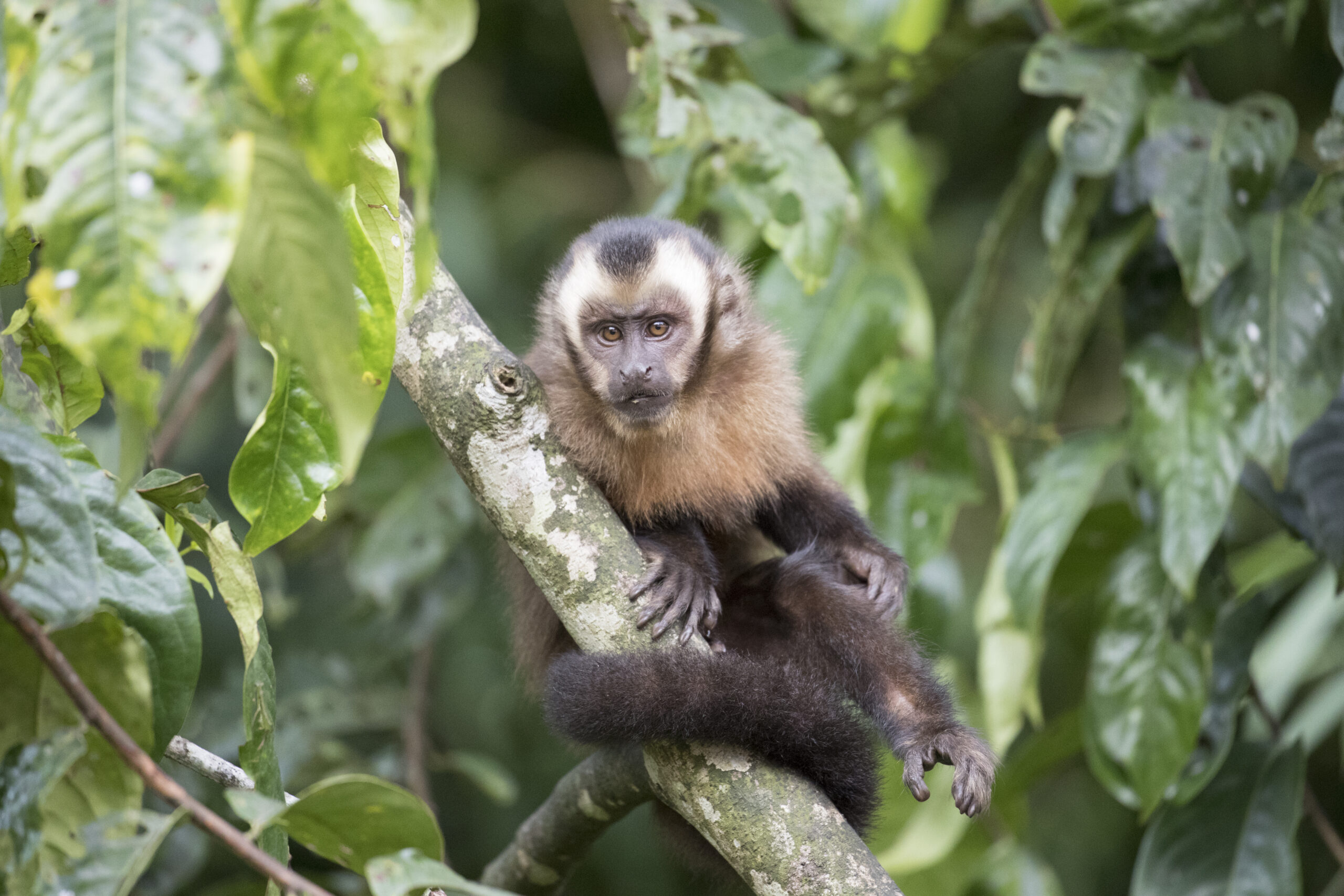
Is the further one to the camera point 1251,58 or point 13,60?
point 1251,58

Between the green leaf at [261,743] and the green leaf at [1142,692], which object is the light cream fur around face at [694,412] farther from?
the green leaf at [261,743]

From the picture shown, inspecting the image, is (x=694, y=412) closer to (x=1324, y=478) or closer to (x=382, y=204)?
(x=382, y=204)

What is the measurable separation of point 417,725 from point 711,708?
6.81ft

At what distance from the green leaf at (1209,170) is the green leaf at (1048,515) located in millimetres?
483

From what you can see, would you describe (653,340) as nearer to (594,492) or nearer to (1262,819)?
(594,492)

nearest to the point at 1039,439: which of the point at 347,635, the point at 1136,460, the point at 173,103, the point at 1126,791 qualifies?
the point at 1136,460

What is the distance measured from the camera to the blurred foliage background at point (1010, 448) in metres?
2.43

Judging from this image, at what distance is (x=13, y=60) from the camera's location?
873mm

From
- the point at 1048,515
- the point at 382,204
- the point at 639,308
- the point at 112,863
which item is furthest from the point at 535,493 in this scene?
the point at 1048,515

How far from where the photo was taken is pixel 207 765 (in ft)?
4.65

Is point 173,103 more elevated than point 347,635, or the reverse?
point 173,103

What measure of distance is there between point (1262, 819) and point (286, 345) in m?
2.53

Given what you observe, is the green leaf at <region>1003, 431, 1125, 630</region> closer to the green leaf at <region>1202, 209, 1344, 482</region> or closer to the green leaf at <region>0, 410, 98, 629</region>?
the green leaf at <region>1202, 209, 1344, 482</region>

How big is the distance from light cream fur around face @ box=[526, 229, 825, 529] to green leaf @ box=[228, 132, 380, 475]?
126cm
